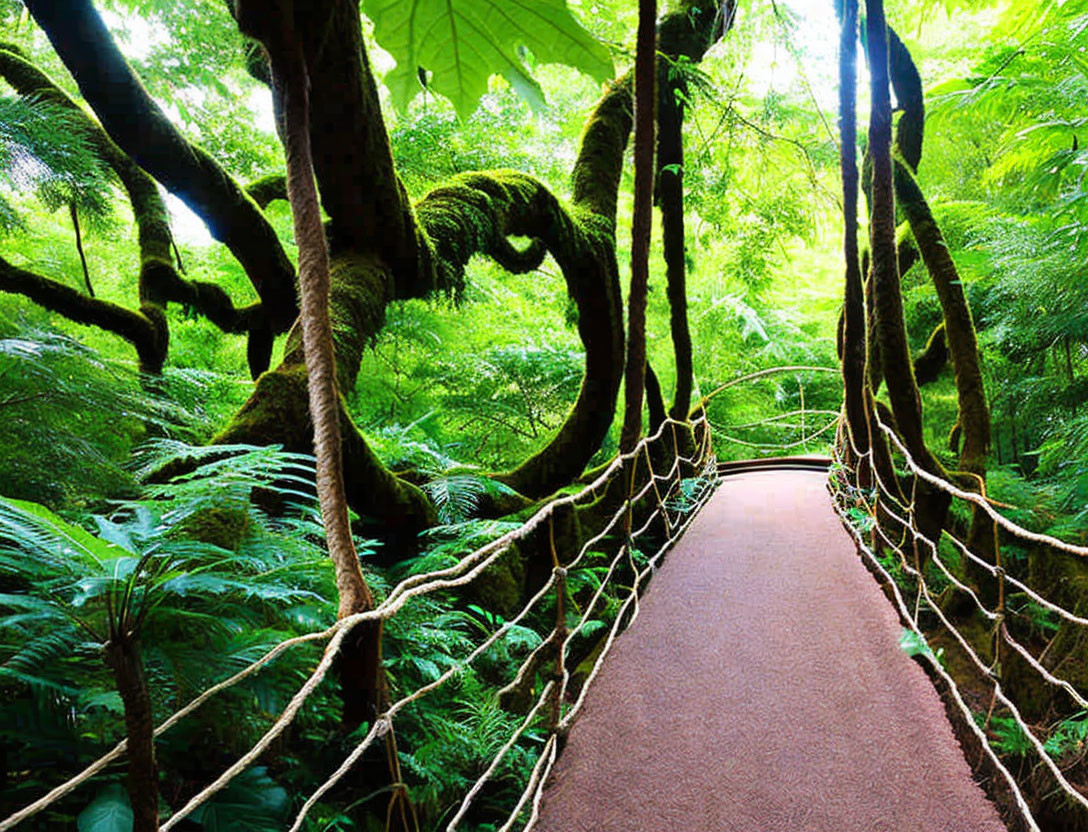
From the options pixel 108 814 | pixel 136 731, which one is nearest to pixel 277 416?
pixel 108 814

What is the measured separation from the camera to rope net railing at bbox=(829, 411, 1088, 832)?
1.80 meters

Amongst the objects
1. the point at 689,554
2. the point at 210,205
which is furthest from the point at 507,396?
the point at 210,205

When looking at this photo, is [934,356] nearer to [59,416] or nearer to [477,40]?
[477,40]

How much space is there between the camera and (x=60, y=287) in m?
3.10

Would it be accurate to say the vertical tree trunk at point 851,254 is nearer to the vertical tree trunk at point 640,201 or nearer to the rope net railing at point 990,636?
the rope net railing at point 990,636

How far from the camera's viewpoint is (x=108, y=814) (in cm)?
94

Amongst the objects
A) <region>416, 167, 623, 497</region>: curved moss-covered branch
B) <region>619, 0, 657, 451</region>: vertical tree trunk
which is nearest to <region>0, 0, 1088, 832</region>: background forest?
<region>416, 167, 623, 497</region>: curved moss-covered branch

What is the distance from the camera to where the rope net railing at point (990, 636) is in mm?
1796

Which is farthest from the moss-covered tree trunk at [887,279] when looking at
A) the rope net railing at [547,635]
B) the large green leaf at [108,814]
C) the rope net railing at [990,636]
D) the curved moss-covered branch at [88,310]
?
the curved moss-covered branch at [88,310]

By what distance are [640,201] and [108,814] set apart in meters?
3.42

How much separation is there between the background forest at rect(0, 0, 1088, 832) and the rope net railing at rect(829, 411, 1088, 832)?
60 cm

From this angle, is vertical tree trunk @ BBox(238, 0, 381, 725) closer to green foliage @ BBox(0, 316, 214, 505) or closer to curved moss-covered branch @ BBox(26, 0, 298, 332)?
green foliage @ BBox(0, 316, 214, 505)

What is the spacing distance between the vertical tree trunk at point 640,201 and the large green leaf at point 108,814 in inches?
117

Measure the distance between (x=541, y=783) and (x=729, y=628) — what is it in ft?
4.47
